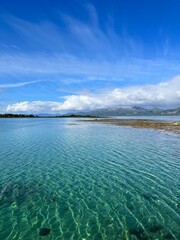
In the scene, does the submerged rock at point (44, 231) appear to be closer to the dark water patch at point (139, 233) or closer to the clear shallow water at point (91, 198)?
the clear shallow water at point (91, 198)

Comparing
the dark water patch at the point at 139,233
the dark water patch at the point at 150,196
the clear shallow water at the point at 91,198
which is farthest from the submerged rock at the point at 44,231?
the dark water patch at the point at 150,196

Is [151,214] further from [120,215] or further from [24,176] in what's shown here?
[24,176]

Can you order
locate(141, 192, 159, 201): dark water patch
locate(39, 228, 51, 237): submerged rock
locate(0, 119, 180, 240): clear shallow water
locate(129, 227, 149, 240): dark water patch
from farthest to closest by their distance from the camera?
locate(141, 192, 159, 201): dark water patch
locate(0, 119, 180, 240): clear shallow water
locate(39, 228, 51, 237): submerged rock
locate(129, 227, 149, 240): dark water patch

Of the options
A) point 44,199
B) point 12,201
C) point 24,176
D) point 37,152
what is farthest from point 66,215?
point 37,152

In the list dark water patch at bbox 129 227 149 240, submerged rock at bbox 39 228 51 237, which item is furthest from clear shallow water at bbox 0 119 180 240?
submerged rock at bbox 39 228 51 237

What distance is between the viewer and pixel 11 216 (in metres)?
14.7

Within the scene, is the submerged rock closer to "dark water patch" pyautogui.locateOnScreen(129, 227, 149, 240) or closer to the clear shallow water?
the clear shallow water

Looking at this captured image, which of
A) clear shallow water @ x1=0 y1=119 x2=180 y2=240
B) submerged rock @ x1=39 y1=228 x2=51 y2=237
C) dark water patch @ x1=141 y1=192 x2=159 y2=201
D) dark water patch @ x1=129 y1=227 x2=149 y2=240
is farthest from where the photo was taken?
dark water patch @ x1=141 y1=192 x2=159 y2=201

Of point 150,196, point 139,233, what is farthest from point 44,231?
point 150,196

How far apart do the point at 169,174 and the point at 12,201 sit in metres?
16.0

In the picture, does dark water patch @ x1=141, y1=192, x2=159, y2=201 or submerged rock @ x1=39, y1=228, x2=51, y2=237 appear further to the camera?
dark water patch @ x1=141, y1=192, x2=159, y2=201

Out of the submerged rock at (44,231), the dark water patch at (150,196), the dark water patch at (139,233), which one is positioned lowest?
the dark water patch at (150,196)

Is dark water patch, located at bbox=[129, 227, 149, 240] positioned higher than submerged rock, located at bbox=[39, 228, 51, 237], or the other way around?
submerged rock, located at bbox=[39, 228, 51, 237]

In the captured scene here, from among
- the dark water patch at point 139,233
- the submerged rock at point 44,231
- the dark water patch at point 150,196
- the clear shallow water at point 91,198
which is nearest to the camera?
the dark water patch at point 139,233
